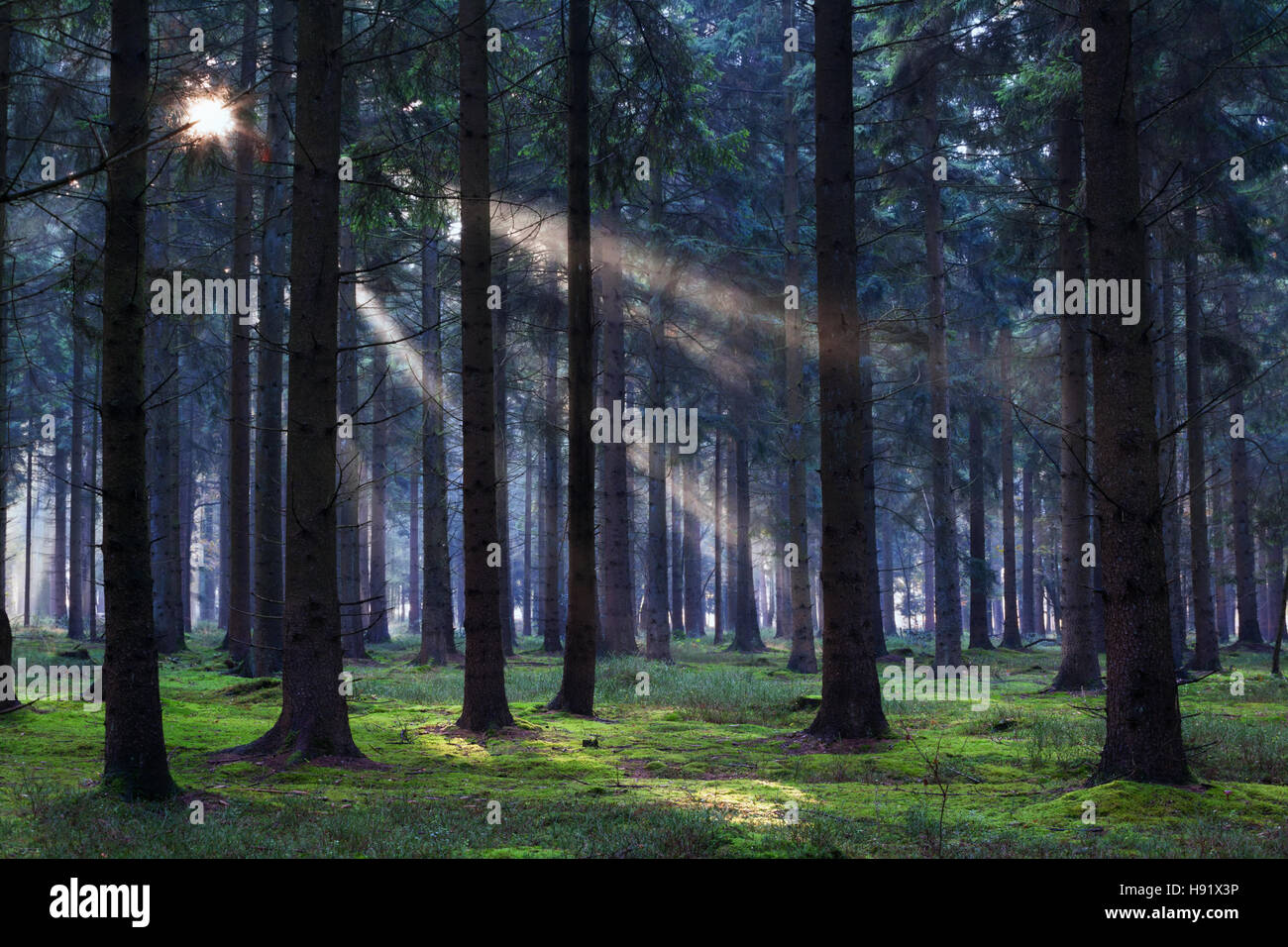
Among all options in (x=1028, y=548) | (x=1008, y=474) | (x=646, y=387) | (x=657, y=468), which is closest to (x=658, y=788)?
(x=657, y=468)

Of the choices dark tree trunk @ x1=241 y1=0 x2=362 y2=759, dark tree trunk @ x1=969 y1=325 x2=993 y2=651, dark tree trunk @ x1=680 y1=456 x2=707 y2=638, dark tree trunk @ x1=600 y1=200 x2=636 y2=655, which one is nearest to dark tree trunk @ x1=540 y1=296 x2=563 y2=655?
dark tree trunk @ x1=600 y1=200 x2=636 y2=655

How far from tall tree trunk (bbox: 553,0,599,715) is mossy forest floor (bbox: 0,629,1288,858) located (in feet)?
2.98

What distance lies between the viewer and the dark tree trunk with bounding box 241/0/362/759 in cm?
955

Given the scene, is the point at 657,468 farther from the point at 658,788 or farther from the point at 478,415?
the point at 658,788

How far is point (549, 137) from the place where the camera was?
15.7m

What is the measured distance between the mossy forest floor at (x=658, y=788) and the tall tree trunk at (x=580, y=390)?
909 millimetres

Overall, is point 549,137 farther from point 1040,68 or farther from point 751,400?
point 751,400

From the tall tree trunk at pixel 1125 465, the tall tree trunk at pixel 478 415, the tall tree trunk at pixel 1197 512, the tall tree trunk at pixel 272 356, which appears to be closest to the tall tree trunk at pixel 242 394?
the tall tree trunk at pixel 272 356

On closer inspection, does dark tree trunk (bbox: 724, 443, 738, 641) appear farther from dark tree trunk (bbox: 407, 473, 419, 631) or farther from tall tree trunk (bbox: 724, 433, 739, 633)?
dark tree trunk (bbox: 407, 473, 419, 631)

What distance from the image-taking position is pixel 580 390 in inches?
543

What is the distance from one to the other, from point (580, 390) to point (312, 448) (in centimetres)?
484

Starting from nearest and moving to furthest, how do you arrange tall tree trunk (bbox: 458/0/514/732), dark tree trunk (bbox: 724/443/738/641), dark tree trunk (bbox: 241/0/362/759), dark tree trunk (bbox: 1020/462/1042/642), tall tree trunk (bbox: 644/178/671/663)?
1. dark tree trunk (bbox: 241/0/362/759)
2. tall tree trunk (bbox: 458/0/514/732)
3. tall tree trunk (bbox: 644/178/671/663)
4. dark tree trunk (bbox: 724/443/738/641)
5. dark tree trunk (bbox: 1020/462/1042/642)

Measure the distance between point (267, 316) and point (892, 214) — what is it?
17870 mm
